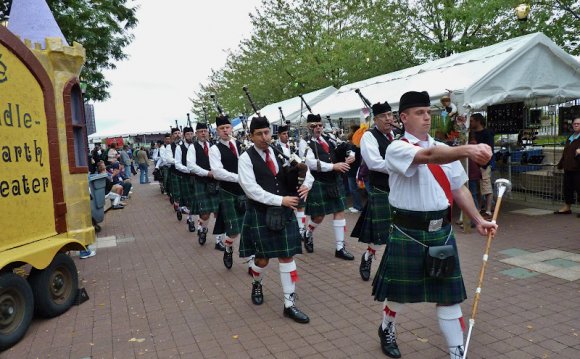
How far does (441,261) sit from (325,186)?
3.40 m

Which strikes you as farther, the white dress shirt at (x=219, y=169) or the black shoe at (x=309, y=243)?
the black shoe at (x=309, y=243)

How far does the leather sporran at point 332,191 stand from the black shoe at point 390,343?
9.34ft

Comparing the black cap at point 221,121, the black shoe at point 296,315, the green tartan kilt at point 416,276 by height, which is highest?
the black cap at point 221,121

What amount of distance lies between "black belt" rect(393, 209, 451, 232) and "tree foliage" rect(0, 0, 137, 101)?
1172cm

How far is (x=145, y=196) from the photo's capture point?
15.9 meters

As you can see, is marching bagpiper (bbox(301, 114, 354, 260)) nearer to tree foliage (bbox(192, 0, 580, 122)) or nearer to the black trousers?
the black trousers

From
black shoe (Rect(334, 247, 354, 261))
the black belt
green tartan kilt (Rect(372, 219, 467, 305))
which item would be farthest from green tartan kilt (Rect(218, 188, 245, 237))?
the black belt

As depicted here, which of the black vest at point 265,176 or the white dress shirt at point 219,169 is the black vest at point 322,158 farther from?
the black vest at point 265,176

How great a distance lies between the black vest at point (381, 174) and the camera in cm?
458

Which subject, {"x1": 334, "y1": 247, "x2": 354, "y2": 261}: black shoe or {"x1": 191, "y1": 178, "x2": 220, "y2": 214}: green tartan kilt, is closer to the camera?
{"x1": 334, "y1": 247, "x2": 354, "y2": 261}: black shoe

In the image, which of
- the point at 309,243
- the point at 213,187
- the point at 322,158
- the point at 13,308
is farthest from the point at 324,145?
the point at 13,308

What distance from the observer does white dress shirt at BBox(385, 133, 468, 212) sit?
2721 mm

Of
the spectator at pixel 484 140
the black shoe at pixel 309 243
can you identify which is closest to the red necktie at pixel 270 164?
the black shoe at pixel 309 243

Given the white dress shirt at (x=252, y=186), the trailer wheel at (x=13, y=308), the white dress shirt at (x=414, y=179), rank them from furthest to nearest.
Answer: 1. the white dress shirt at (x=252, y=186)
2. the trailer wheel at (x=13, y=308)
3. the white dress shirt at (x=414, y=179)
